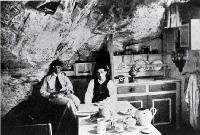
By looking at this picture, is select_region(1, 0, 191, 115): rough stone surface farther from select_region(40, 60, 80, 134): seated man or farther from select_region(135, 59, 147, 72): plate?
select_region(135, 59, 147, 72): plate

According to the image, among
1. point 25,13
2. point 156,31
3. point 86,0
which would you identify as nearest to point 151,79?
point 156,31

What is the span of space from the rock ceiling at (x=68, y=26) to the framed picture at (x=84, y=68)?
10 centimetres

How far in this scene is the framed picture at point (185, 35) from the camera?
2730mm

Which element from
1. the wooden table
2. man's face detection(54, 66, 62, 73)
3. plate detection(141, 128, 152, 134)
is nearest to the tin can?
the wooden table

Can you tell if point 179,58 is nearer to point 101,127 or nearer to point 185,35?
point 185,35

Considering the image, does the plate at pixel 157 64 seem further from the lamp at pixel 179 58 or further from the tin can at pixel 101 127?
the tin can at pixel 101 127

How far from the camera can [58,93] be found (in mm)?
2727

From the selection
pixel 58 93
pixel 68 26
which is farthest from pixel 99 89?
pixel 68 26

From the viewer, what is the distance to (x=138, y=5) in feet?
8.40

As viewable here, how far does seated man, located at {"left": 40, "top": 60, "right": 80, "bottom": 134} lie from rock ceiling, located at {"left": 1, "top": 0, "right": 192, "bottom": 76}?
0.42 ft

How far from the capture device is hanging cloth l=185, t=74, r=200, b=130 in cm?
283

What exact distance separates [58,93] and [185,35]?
1.49 meters

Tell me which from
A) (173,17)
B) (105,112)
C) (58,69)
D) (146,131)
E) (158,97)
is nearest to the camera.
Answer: (146,131)

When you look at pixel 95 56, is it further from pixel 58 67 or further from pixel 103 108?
pixel 103 108
